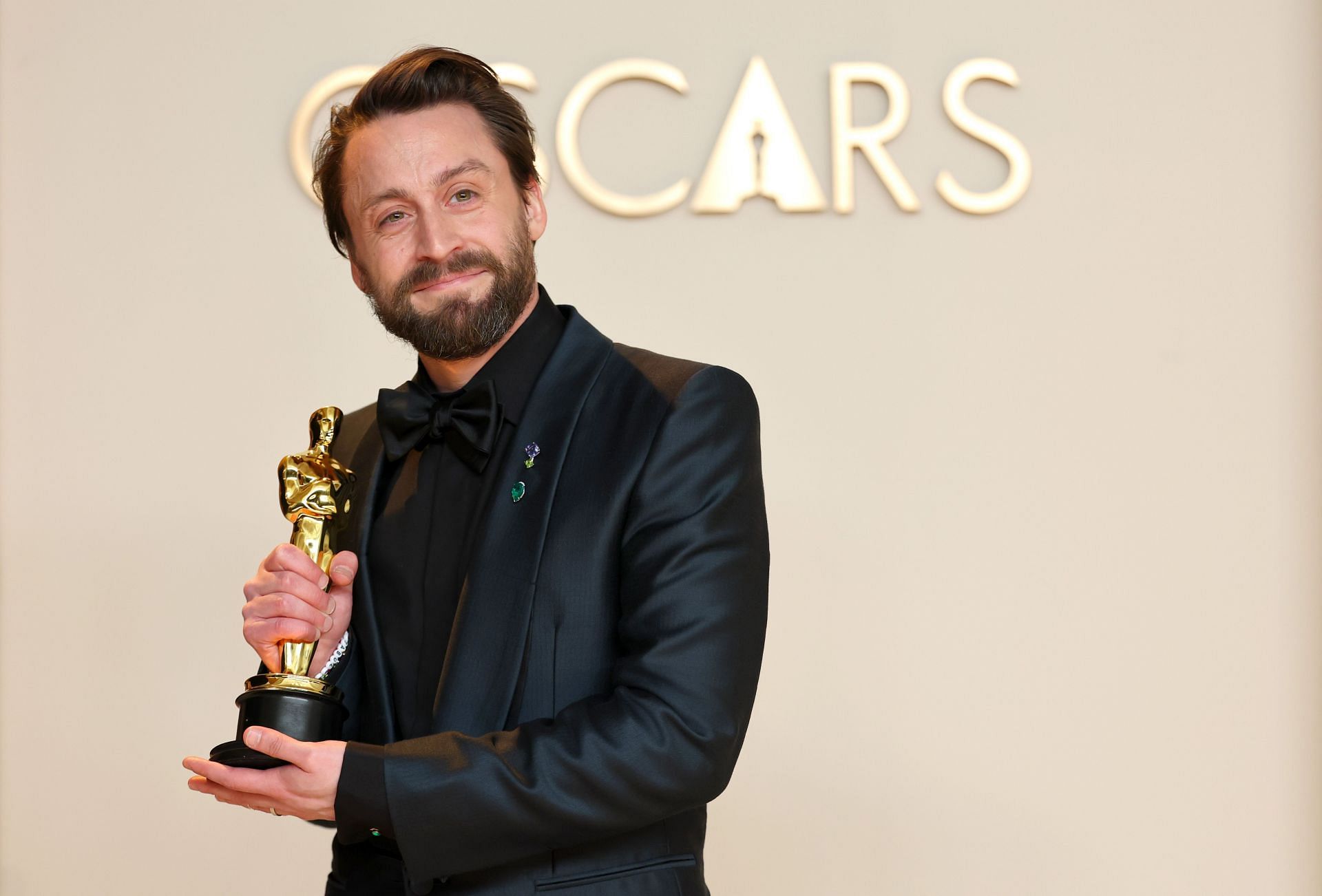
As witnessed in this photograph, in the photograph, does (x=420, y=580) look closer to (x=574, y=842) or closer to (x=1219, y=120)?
(x=574, y=842)

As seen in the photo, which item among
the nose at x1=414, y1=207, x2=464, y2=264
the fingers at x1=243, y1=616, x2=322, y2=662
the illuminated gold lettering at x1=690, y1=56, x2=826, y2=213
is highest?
the illuminated gold lettering at x1=690, y1=56, x2=826, y2=213

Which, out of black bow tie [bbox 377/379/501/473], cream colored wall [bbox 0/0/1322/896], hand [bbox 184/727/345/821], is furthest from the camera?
cream colored wall [bbox 0/0/1322/896]

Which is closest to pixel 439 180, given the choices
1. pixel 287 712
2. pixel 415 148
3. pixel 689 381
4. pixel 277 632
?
pixel 415 148

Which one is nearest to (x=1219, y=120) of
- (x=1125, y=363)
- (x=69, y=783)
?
(x=1125, y=363)

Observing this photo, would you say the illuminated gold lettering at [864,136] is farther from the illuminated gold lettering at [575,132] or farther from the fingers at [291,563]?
the fingers at [291,563]

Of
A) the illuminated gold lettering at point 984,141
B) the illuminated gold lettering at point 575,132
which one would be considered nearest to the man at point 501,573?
the illuminated gold lettering at point 575,132

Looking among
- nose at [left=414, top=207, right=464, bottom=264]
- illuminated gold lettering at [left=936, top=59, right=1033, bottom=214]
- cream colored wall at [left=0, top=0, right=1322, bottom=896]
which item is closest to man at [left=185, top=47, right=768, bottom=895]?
nose at [left=414, top=207, right=464, bottom=264]

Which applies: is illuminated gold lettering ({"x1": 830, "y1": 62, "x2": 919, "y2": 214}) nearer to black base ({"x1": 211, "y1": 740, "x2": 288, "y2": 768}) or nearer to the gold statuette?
the gold statuette

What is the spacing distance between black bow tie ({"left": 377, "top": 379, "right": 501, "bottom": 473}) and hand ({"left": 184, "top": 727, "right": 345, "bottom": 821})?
1.68ft

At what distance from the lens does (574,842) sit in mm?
1752

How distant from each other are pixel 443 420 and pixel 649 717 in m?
0.62

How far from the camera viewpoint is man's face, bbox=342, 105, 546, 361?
6.86ft

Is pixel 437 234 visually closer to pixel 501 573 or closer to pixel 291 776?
pixel 501 573

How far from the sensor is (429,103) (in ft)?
7.10
